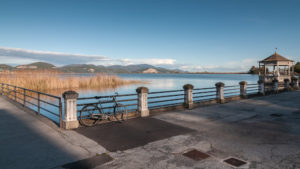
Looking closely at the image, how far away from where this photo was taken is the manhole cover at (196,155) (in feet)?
14.9

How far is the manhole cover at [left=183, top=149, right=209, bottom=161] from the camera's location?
455 centimetres

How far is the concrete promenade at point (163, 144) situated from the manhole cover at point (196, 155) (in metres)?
0.12

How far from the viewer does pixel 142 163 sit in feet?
14.1

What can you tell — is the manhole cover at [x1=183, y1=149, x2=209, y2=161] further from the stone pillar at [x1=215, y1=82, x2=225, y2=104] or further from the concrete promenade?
the stone pillar at [x1=215, y1=82, x2=225, y2=104]

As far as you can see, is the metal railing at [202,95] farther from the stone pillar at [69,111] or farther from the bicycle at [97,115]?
the stone pillar at [69,111]

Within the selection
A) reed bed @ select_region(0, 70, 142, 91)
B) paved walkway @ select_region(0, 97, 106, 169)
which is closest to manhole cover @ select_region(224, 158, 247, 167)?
paved walkway @ select_region(0, 97, 106, 169)

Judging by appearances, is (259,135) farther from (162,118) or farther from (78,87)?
(78,87)

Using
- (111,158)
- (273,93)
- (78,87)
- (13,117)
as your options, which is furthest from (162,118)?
(78,87)

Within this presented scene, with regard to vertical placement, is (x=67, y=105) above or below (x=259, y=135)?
above

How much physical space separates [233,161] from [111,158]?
2793 millimetres

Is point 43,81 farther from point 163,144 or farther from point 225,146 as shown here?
point 225,146

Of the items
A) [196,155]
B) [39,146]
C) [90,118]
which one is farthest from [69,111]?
[196,155]

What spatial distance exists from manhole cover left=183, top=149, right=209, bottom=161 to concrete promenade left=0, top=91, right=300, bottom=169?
0.12 meters

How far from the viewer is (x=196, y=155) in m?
4.71
